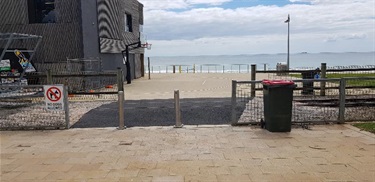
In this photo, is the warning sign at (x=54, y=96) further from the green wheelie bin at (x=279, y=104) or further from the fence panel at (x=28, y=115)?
the green wheelie bin at (x=279, y=104)

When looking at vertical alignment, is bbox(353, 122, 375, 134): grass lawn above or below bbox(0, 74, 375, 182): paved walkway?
above

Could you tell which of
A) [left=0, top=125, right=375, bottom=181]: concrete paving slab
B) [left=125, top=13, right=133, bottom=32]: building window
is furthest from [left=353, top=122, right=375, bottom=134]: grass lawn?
[left=125, top=13, right=133, bottom=32]: building window

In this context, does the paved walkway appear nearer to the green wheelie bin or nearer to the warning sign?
the green wheelie bin

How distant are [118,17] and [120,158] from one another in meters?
21.9

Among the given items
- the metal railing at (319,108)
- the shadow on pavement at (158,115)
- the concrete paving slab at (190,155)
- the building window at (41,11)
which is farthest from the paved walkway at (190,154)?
the building window at (41,11)

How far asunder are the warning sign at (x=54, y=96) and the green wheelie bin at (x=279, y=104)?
16.5 ft

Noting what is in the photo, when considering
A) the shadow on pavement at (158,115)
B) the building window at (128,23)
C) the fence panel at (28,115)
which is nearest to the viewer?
the fence panel at (28,115)

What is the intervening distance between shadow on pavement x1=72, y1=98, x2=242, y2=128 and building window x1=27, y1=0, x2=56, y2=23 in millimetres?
11364

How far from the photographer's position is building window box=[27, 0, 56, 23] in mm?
19891

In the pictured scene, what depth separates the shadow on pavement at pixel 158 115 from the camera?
8.80 m

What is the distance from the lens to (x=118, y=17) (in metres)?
26.1

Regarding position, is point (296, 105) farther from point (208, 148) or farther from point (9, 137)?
point (9, 137)

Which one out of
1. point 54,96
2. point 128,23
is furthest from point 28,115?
point 128,23

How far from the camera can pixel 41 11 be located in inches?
797
